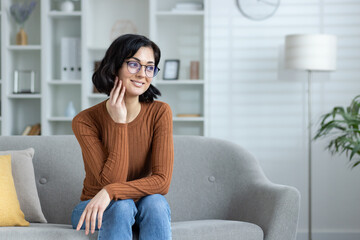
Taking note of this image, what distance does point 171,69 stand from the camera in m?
3.86

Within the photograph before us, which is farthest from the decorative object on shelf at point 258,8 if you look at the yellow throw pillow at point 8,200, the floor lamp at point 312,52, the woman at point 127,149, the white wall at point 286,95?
the yellow throw pillow at point 8,200

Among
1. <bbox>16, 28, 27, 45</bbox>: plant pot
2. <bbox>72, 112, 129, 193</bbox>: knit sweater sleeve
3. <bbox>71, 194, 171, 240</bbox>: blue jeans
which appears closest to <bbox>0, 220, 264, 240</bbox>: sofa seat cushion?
<bbox>71, 194, 171, 240</bbox>: blue jeans

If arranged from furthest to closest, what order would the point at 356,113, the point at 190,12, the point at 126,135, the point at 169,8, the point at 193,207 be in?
the point at 169,8 < the point at 190,12 < the point at 356,113 < the point at 193,207 < the point at 126,135

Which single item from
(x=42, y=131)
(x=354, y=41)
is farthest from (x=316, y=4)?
(x=42, y=131)

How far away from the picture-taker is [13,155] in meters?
2.30

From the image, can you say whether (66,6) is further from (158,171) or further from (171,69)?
(158,171)

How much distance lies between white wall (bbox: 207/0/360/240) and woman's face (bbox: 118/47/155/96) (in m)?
2.04

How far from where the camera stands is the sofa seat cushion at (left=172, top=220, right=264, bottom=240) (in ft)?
6.47

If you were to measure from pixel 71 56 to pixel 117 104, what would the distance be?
216cm

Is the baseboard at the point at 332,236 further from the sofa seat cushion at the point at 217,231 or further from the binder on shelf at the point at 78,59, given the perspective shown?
the binder on shelf at the point at 78,59

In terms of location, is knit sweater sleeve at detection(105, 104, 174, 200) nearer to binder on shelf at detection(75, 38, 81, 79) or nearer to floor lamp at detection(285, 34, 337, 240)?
floor lamp at detection(285, 34, 337, 240)

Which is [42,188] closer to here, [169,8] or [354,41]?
[169,8]

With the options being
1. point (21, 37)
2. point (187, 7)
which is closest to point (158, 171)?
point (187, 7)

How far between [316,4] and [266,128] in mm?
1090
